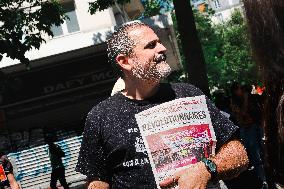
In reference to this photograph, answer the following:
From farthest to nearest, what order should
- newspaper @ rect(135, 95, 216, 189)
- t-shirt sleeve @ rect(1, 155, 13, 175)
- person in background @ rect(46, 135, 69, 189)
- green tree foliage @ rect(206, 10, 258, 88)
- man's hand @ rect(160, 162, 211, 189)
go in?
green tree foliage @ rect(206, 10, 258, 88)
person in background @ rect(46, 135, 69, 189)
t-shirt sleeve @ rect(1, 155, 13, 175)
newspaper @ rect(135, 95, 216, 189)
man's hand @ rect(160, 162, 211, 189)

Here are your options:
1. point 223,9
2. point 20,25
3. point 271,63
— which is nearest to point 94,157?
point 271,63

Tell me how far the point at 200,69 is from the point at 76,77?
1092 centimetres

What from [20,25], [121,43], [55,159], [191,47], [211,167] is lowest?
[55,159]

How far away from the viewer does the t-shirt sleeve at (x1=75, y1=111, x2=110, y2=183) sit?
2.57m

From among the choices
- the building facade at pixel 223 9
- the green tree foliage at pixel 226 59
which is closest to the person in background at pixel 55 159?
the green tree foliage at pixel 226 59

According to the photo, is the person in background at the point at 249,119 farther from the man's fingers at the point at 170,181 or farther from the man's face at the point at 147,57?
the man's fingers at the point at 170,181

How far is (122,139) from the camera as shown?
2.49 metres

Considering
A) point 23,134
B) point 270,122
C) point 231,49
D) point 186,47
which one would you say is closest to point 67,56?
point 23,134

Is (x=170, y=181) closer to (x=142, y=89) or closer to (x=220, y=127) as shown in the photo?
(x=220, y=127)

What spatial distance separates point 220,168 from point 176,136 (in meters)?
0.27

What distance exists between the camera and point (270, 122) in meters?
1.58

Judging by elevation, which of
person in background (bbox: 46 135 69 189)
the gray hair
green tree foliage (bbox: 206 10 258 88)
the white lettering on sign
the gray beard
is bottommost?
green tree foliage (bbox: 206 10 258 88)

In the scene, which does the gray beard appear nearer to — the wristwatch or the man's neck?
the man's neck

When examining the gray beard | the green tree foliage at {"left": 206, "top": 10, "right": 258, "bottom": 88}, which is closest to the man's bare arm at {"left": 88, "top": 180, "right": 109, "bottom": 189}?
the gray beard
